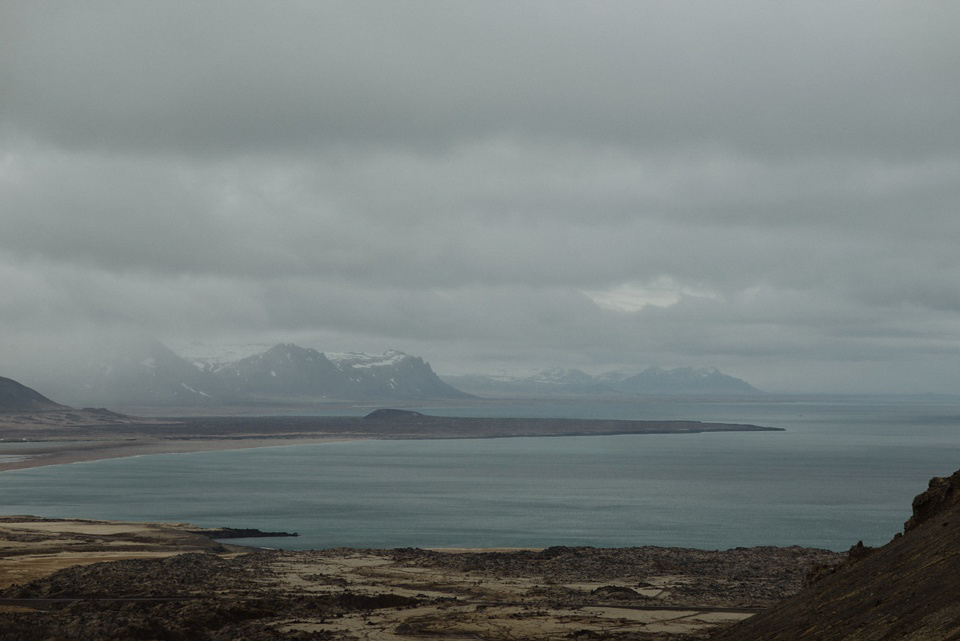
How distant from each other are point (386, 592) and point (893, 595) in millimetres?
28877

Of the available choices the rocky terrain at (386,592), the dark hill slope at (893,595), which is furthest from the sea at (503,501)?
the dark hill slope at (893,595)

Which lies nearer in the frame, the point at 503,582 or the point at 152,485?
the point at 503,582

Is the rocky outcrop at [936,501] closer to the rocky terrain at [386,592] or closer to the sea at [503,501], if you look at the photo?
the rocky terrain at [386,592]

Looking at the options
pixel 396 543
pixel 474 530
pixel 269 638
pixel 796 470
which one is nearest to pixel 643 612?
pixel 269 638

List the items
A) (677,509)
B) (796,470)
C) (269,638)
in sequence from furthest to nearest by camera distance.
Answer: (796,470)
(677,509)
(269,638)

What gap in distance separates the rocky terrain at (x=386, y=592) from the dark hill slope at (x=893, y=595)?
4766 mm

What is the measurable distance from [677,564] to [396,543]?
3824 cm

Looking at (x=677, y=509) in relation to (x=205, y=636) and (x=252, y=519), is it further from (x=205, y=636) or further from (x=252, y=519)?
(x=205, y=636)

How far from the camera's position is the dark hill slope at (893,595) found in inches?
941

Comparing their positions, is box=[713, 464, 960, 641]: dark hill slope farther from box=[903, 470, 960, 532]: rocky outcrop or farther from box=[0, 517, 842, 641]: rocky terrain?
box=[0, 517, 842, 641]: rocky terrain

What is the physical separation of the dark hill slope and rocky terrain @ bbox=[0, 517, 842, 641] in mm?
4766

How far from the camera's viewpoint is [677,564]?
61031 mm

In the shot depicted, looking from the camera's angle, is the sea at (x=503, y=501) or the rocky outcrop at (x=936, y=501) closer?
the rocky outcrop at (x=936, y=501)

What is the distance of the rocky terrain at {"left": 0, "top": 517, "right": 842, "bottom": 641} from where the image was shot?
132 feet
